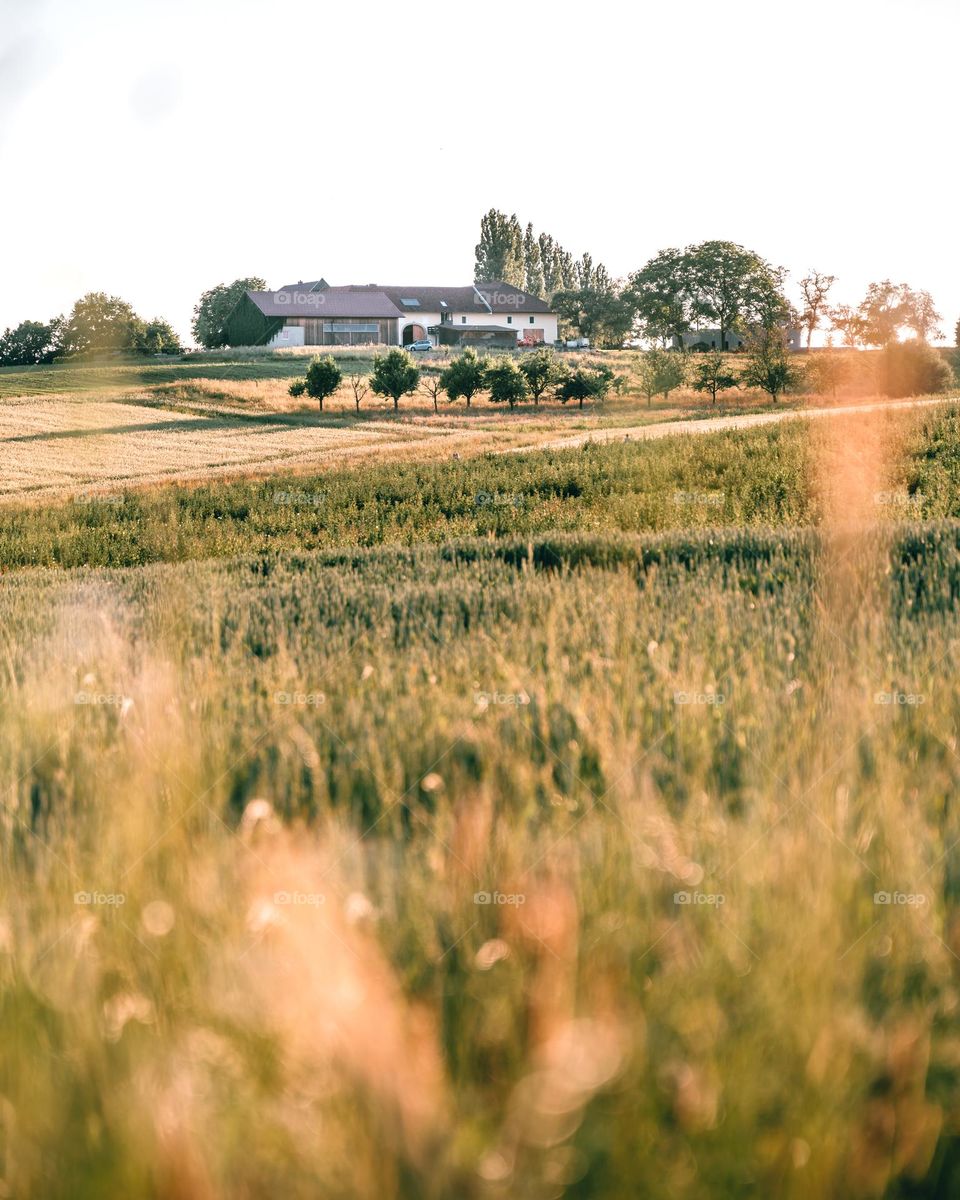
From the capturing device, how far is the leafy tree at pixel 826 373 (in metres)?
68.2

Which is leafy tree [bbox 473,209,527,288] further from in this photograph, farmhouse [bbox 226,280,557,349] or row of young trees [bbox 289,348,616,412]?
row of young trees [bbox 289,348,616,412]

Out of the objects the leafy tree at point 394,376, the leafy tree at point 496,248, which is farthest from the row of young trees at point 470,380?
the leafy tree at point 496,248

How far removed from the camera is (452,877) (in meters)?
2.63

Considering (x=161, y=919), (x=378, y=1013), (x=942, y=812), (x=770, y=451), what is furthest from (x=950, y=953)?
(x=770, y=451)

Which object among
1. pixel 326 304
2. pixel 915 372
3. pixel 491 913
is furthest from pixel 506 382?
pixel 491 913

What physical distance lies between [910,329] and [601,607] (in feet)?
339

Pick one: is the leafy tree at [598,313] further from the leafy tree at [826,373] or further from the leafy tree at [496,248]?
the leafy tree at [826,373]

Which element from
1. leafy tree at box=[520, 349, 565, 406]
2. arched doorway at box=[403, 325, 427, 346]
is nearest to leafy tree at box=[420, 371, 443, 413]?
leafy tree at box=[520, 349, 565, 406]

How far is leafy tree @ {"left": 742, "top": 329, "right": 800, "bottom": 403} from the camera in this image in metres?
67.1

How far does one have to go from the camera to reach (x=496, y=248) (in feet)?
487

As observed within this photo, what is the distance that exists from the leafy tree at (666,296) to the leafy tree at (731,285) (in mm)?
1159

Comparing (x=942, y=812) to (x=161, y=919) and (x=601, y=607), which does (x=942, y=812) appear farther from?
(x=601, y=607)

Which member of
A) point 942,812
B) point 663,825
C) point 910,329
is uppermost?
point 910,329

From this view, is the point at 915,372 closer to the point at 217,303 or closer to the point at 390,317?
the point at 390,317
